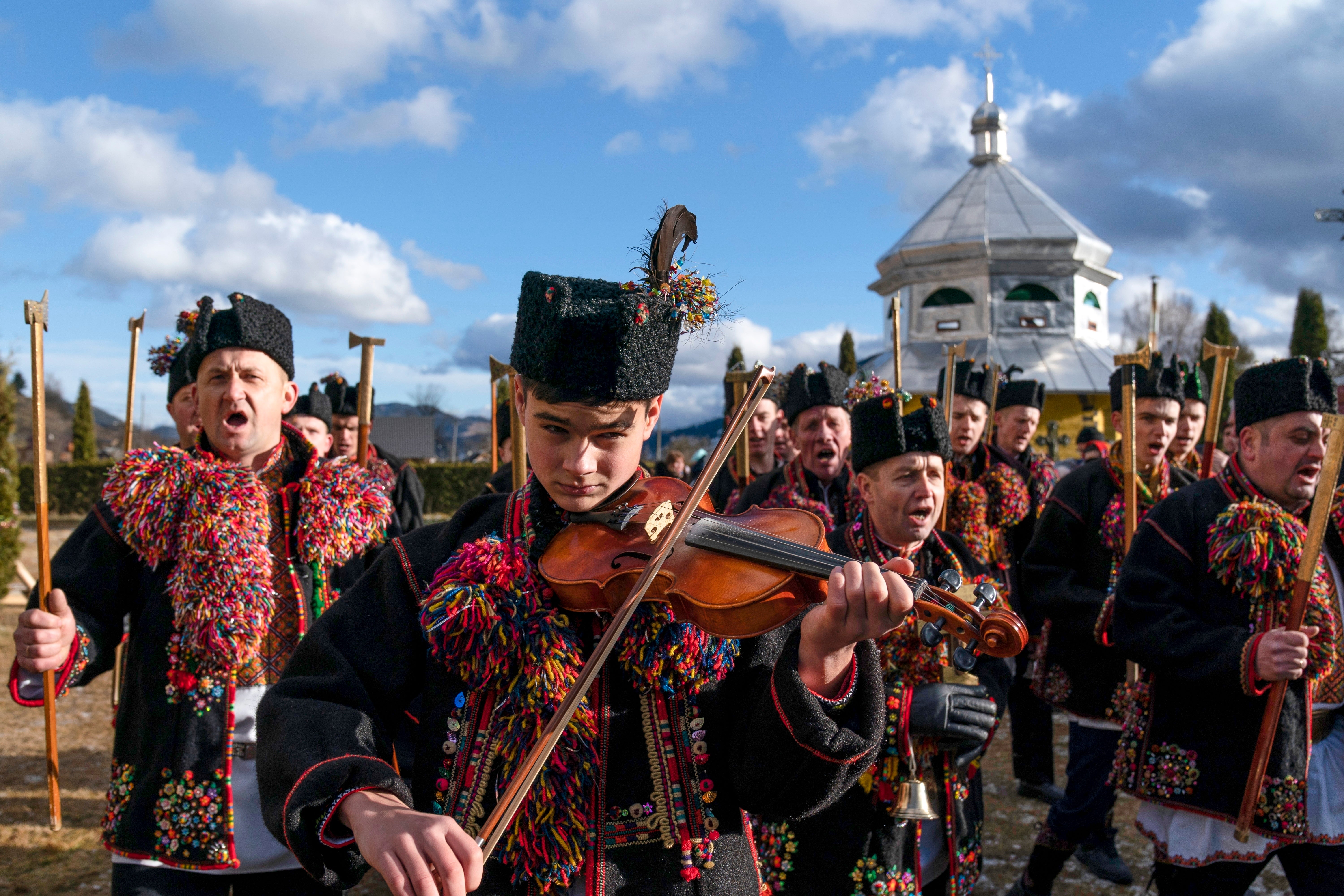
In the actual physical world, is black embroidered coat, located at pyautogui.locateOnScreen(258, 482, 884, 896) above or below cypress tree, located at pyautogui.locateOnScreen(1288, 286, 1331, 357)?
below

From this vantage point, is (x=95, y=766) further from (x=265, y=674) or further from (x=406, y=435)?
(x=406, y=435)

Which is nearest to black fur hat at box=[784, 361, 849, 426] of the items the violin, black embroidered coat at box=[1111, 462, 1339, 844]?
black embroidered coat at box=[1111, 462, 1339, 844]

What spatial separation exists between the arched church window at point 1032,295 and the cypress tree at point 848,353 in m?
9.55

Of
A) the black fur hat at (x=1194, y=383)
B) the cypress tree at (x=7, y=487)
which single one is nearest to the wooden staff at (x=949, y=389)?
the black fur hat at (x=1194, y=383)

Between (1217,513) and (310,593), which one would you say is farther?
(1217,513)

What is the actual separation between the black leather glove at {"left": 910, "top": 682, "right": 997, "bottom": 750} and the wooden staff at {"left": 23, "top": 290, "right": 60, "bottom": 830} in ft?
8.26

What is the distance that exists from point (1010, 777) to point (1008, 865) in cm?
145

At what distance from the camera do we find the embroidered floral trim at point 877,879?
9.70 ft

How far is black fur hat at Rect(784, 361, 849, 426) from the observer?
205 inches

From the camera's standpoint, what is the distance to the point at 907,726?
291 cm

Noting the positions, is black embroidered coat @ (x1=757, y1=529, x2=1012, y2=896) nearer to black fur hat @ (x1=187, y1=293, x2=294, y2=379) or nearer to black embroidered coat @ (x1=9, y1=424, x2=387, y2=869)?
black embroidered coat @ (x1=9, y1=424, x2=387, y2=869)

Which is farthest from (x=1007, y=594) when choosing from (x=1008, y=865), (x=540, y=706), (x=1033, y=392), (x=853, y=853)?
(x=1033, y=392)

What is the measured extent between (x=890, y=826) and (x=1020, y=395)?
15.3ft

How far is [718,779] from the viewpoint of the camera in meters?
1.91
